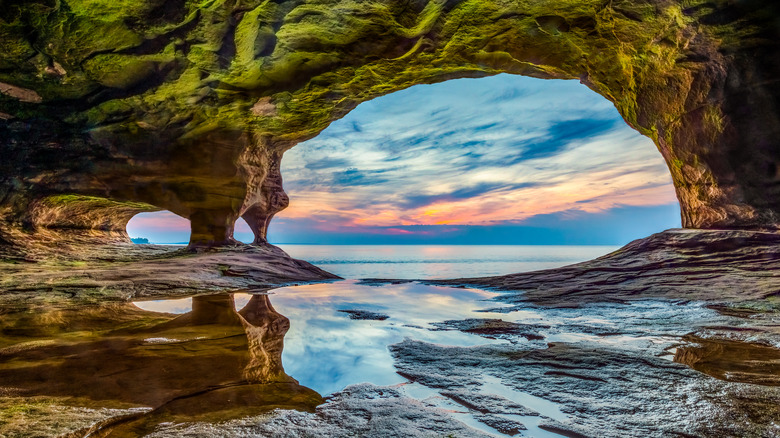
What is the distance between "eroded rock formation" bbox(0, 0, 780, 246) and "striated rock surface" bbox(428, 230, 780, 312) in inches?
37.2

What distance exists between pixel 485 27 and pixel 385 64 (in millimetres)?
2780

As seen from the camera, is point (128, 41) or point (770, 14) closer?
point (770, 14)

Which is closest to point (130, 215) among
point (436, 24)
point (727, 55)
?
point (436, 24)

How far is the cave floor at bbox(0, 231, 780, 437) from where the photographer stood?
1803 millimetres

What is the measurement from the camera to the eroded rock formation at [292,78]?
7473mm

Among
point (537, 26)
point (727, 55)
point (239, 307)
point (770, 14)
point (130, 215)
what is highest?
point (537, 26)

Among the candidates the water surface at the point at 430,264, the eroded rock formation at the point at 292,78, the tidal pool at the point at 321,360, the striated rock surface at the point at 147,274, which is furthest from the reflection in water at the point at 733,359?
the water surface at the point at 430,264

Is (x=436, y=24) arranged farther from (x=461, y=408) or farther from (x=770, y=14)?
(x=461, y=408)

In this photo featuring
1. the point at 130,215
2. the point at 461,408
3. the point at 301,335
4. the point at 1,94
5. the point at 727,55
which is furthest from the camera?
the point at 130,215

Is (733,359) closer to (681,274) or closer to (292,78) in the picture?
(681,274)

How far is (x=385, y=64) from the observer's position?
32.3 feet

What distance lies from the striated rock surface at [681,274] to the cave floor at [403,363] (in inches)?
2.2

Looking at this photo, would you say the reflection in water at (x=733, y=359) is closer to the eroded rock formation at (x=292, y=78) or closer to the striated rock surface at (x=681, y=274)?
the striated rock surface at (x=681, y=274)

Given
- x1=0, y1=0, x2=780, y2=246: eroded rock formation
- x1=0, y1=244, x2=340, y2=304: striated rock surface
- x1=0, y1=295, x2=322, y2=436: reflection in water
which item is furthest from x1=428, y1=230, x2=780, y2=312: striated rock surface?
x1=0, y1=244, x2=340, y2=304: striated rock surface
